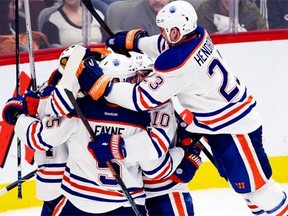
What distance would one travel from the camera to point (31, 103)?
371cm

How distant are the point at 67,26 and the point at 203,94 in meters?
1.47

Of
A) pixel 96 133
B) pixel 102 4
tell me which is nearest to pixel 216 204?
pixel 102 4

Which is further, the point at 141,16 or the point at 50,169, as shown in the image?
the point at 141,16

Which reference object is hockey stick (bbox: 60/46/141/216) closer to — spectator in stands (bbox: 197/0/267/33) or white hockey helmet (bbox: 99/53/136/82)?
white hockey helmet (bbox: 99/53/136/82)

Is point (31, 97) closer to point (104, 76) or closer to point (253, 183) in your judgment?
point (104, 76)

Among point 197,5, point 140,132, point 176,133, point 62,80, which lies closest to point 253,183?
point 176,133

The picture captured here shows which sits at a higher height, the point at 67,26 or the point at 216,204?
the point at 67,26

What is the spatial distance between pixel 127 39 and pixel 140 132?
67 cm

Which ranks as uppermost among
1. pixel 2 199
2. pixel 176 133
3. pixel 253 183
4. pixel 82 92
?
pixel 82 92

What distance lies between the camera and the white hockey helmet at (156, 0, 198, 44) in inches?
150

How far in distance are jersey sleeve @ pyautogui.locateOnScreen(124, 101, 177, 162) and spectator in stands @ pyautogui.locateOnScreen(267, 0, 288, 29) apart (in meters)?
1.92

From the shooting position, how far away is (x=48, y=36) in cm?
516

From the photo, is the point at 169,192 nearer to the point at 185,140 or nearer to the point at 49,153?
the point at 185,140

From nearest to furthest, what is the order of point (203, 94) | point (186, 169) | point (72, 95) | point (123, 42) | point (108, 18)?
1. point (72, 95)
2. point (186, 169)
3. point (203, 94)
4. point (123, 42)
5. point (108, 18)
